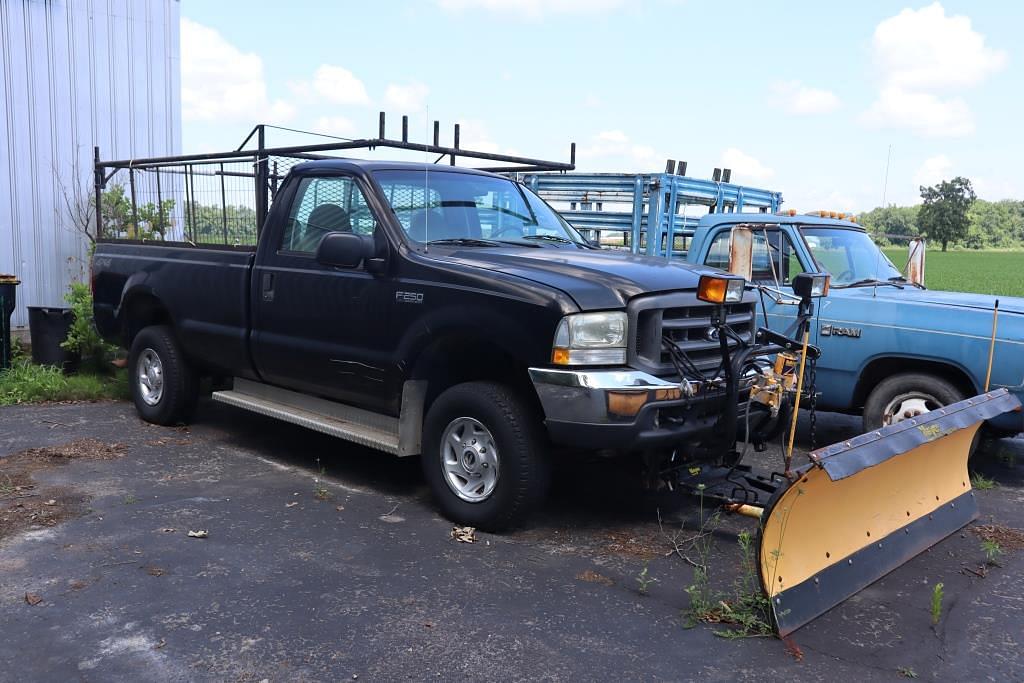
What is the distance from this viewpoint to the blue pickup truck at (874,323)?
627cm

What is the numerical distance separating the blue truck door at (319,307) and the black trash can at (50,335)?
4170mm

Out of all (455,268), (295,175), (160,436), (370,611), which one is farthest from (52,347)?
(370,611)

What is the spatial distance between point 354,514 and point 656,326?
7.20 feet

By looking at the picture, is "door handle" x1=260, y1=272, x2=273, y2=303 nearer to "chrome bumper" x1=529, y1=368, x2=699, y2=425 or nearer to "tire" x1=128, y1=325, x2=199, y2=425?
"tire" x1=128, y1=325, x2=199, y2=425

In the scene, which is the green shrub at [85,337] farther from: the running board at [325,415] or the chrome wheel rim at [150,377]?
the running board at [325,415]

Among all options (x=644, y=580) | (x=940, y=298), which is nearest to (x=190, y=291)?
(x=644, y=580)

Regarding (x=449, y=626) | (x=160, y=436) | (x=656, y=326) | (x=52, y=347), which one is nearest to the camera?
(x=449, y=626)

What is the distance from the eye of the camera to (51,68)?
10.9 metres

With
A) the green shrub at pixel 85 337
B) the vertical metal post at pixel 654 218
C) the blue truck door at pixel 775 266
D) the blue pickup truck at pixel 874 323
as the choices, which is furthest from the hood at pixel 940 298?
the green shrub at pixel 85 337

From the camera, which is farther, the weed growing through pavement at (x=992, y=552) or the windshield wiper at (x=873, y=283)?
the windshield wiper at (x=873, y=283)

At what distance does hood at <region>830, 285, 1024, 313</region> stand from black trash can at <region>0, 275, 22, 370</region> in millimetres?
8019

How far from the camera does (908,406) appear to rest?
21.6 feet

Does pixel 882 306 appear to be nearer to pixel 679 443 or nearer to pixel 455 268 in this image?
pixel 679 443

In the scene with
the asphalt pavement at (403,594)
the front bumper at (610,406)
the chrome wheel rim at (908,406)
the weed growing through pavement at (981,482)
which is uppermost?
the front bumper at (610,406)
